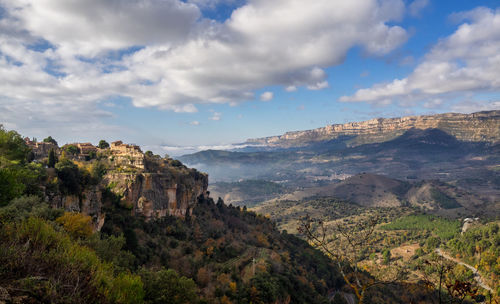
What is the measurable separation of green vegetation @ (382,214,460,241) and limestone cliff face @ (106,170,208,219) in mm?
118898

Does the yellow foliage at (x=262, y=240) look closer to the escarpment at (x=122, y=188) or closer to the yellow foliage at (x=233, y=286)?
the escarpment at (x=122, y=188)

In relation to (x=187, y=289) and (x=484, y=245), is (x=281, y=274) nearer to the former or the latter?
(x=187, y=289)

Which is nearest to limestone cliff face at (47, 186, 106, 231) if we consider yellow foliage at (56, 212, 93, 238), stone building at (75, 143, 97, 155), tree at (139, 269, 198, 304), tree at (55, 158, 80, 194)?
tree at (55, 158, 80, 194)

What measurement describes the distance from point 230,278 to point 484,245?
353 feet

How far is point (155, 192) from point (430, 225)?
143 metres

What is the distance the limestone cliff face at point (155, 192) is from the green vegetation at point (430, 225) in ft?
390

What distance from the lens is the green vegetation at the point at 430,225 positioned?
127075mm

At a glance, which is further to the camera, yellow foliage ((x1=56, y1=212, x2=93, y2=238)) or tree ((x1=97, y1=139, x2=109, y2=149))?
tree ((x1=97, y1=139, x2=109, y2=149))

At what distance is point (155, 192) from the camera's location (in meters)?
53.5

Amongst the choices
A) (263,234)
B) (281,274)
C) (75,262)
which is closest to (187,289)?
(75,262)

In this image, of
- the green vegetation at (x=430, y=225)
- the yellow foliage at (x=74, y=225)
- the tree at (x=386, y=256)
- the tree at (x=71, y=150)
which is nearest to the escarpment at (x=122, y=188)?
the tree at (x=71, y=150)

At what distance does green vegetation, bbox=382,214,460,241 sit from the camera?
127 metres

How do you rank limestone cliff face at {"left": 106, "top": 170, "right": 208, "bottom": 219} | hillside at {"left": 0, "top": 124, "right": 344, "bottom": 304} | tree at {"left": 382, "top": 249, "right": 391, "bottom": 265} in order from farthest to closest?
tree at {"left": 382, "top": 249, "right": 391, "bottom": 265}, limestone cliff face at {"left": 106, "top": 170, "right": 208, "bottom": 219}, hillside at {"left": 0, "top": 124, "right": 344, "bottom": 304}

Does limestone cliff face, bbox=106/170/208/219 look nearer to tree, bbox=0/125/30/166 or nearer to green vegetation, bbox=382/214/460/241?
tree, bbox=0/125/30/166
